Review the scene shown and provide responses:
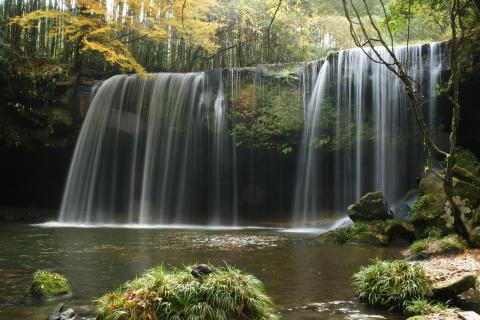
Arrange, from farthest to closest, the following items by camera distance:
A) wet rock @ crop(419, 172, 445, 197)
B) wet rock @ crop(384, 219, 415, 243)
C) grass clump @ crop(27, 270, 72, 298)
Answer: wet rock @ crop(419, 172, 445, 197) → wet rock @ crop(384, 219, 415, 243) → grass clump @ crop(27, 270, 72, 298)

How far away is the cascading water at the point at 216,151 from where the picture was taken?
18219mm

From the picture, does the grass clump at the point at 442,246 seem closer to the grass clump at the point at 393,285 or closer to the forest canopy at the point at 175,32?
the grass clump at the point at 393,285

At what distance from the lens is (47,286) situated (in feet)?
20.3

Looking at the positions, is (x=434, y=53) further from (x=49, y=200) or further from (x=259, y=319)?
(x=49, y=200)

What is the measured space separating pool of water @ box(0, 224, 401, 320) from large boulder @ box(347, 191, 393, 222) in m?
1.51

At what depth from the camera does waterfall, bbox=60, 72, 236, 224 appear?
774 inches

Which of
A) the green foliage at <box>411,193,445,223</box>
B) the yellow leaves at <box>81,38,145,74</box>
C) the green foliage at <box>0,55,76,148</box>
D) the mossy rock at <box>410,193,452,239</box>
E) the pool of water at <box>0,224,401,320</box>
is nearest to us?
the pool of water at <box>0,224,401,320</box>

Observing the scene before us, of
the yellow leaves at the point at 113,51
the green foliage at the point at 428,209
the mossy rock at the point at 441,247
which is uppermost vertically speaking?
the yellow leaves at the point at 113,51

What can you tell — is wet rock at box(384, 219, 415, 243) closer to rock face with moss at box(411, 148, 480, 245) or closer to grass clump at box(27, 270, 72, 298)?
rock face with moss at box(411, 148, 480, 245)

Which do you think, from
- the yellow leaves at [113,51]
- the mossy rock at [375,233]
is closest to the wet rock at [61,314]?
the mossy rock at [375,233]

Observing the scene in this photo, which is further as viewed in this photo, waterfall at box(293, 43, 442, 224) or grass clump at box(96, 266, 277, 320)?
waterfall at box(293, 43, 442, 224)

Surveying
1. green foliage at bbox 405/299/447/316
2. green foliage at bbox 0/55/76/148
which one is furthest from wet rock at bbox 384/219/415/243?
green foliage at bbox 0/55/76/148

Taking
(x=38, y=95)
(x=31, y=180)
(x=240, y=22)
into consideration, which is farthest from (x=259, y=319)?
(x=240, y=22)

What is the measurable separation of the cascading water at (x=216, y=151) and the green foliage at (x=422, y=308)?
40.3 feet
